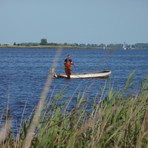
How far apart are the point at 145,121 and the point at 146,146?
744 millimetres

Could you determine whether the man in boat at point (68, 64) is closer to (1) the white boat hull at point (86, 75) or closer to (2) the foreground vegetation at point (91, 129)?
(1) the white boat hull at point (86, 75)

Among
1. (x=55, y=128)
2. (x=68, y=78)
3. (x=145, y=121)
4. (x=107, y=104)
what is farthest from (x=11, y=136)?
(x=68, y=78)

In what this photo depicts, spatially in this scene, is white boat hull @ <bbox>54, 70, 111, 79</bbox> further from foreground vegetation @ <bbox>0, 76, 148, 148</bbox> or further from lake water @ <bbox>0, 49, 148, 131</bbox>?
foreground vegetation @ <bbox>0, 76, 148, 148</bbox>

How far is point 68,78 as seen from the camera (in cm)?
3562

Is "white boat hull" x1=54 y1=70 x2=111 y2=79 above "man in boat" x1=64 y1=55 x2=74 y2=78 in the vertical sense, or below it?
below

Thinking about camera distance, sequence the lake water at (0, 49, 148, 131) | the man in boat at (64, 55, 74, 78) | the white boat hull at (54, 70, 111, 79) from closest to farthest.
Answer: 1. the lake water at (0, 49, 148, 131)
2. the man in boat at (64, 55, 74, 78)
3. the white boat hull at (54, 70, 111, 79)

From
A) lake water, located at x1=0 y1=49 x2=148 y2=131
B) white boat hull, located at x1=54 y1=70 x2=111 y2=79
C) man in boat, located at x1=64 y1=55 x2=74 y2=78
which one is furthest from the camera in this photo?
white boat hull, located at x1=54 y1=70 x2=111 y2=79

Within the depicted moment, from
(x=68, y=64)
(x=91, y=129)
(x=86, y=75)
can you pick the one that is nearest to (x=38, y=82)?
(x=86, y=75)

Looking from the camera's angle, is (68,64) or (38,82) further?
(38,82)

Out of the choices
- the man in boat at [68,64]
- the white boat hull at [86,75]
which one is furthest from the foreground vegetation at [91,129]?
the white boat hull at [86,75]

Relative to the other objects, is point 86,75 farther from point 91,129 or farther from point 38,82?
point 91,129

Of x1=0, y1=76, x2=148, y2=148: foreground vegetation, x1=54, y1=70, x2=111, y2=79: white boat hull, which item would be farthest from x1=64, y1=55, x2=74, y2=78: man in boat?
x1=0, y1=76, x2=148, y2=148: foreground vegetation

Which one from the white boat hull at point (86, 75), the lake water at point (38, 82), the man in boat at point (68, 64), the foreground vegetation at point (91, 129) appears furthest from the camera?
the white boat hull at point (86, 75)

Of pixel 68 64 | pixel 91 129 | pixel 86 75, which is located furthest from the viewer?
pixel 86 75
